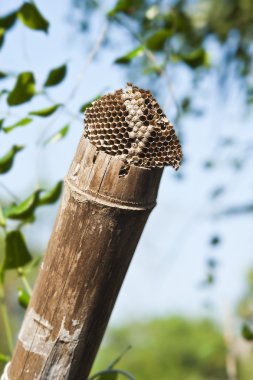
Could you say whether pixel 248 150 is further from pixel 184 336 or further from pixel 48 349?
pixel 184 336

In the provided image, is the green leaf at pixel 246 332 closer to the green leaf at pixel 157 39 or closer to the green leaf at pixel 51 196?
the green leaf at pixel 51 196

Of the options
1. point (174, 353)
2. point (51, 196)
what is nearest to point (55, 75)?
point (51, 196)

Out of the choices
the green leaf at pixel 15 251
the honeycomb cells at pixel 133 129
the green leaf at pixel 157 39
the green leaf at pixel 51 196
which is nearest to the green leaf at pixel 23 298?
the green leaf at pixel 15 251

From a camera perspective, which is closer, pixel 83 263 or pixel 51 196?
pixel 83 263

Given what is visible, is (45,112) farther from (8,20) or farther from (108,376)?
(108,376)

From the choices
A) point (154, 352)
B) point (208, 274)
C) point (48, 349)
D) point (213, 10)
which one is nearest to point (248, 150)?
point (213, 10)
